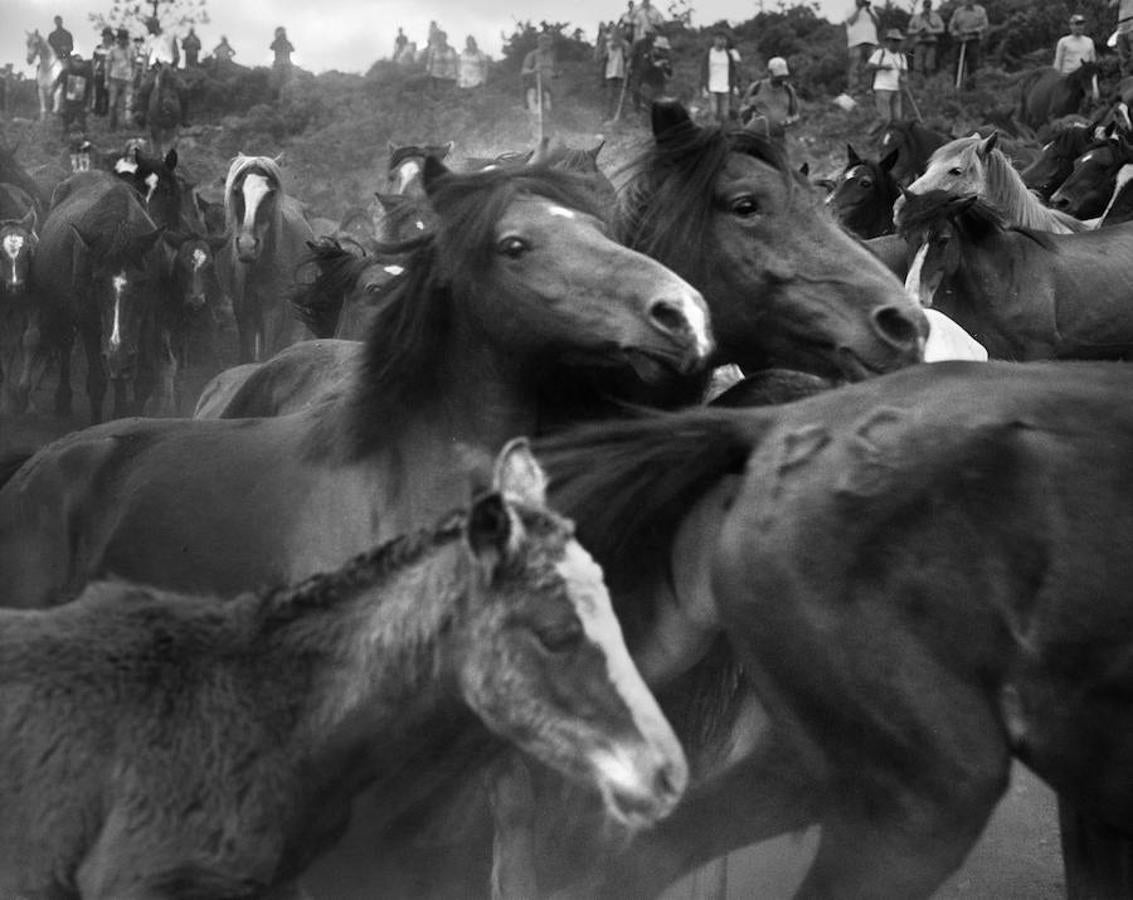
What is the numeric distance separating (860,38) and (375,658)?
24426 millimetres

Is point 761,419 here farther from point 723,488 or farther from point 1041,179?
point 1041,179

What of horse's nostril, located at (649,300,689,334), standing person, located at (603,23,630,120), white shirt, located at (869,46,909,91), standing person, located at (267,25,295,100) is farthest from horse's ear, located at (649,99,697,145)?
standing person, located at (267,25,295,100)

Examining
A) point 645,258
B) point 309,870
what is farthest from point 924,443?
point 309,870

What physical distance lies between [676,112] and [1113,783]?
2.60 metres

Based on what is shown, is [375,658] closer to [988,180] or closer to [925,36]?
[988,180]

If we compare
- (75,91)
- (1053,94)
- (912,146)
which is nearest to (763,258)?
(912,146)

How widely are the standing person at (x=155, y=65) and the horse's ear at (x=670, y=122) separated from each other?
22353 millimetres

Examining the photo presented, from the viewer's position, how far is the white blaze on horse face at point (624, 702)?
342 centimetres

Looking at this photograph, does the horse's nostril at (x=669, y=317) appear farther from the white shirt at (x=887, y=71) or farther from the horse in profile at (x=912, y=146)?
the white shirt at (x=887, y=71)

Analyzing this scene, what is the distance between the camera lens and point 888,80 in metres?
24.5

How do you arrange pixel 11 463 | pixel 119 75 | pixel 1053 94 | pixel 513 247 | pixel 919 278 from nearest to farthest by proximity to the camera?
1. pixel 513 247
2. pixel 11 463
3. pixel 919 278
4. pixel 1053 94
5. pixel 119 75

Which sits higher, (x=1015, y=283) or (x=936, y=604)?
(x=936, y=604)

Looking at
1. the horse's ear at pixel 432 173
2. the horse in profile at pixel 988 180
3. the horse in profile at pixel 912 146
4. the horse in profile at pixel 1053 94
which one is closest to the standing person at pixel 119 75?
the horse in profile at pixel 1053 94

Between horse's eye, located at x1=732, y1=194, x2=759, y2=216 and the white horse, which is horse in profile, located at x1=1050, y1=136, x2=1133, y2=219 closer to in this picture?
horse's eye, located at x1=732, y1=194, x2=759, y2=216
